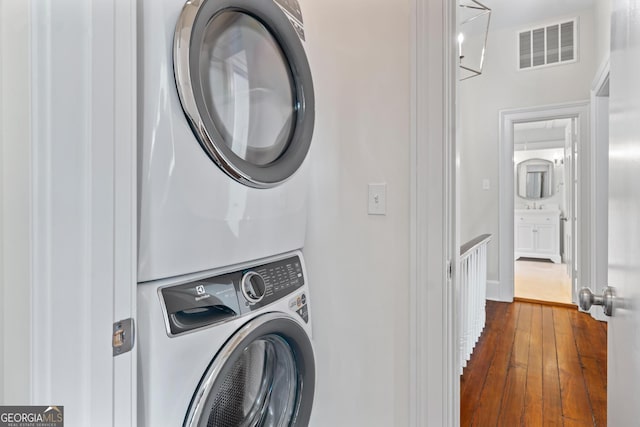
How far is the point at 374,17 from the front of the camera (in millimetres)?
1140

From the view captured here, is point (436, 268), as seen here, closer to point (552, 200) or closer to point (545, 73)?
point (545, 73)

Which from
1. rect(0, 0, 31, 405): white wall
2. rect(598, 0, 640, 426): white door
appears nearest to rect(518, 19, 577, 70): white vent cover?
rect(598, 0, 640, 426): white door

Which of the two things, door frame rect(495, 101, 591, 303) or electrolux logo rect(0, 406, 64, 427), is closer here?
electrolux logo rect(0, 406, 64, 427)

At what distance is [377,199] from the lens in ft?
3.76

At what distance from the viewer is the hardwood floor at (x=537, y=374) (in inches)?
70.0

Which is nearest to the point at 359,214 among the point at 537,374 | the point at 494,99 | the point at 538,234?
the point at 537,374

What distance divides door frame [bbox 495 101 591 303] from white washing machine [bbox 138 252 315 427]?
3440 millimetres

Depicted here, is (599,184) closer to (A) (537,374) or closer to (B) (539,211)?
(A) (537,374)

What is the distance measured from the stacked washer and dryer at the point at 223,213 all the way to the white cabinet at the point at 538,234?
22.0 ft

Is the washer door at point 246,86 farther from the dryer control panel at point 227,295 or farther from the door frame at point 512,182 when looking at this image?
the door frame at point 512,182

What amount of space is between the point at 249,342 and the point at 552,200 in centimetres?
750

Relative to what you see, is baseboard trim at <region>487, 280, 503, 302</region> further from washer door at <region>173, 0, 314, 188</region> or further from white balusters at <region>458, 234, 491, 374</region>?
washer door at <region>173, 0, 314, 188</region>

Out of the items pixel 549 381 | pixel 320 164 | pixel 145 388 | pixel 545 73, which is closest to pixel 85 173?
pixel 145 388

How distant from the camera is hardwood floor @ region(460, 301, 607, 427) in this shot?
178cm
